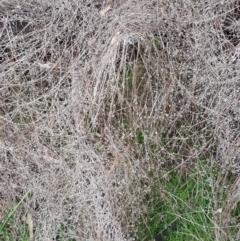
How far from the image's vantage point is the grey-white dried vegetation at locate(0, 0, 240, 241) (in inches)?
89.3

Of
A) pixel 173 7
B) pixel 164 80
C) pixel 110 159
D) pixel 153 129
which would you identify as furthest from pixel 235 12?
pixel 110 159

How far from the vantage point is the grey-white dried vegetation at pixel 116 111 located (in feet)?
7.44

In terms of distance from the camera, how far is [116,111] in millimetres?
2297

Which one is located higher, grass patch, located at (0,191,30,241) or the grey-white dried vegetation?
the grey-white dried vegetation

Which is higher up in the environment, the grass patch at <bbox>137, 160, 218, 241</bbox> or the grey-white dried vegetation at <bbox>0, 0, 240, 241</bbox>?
the grey-white dried vegetation at <bbox>0, 0, 240, 241</bbox>

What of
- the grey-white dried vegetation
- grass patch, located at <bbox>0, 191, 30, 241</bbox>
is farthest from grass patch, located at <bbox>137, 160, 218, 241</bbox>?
grass patch, located at <bbox>0, 191, 30, 241</bbox>

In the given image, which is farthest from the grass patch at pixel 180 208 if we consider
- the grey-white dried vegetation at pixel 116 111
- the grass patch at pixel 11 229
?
the grass patch at pixel 11 229

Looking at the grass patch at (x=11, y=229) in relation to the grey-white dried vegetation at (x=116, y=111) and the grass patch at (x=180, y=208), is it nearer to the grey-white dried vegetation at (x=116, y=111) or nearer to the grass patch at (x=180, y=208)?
the grey-white dried vegetation at (x=116, y=111)

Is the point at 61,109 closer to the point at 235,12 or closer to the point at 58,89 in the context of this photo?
the point at 58,89

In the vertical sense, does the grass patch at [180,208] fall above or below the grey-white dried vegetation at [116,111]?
below

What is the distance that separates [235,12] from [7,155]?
1.18m

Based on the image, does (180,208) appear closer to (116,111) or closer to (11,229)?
(116,111)

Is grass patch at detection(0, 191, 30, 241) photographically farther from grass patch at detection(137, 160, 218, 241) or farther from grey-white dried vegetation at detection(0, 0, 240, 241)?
grass patch at detection(137, 160, 218, 241)

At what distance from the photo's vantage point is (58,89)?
2.33 metres
